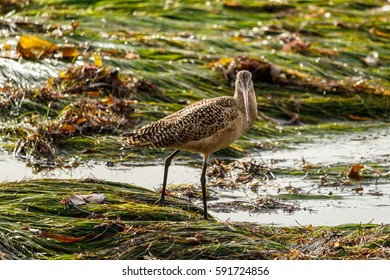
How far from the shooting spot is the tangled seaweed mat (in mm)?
5977

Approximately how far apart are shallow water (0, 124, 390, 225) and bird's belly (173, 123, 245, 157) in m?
0.52

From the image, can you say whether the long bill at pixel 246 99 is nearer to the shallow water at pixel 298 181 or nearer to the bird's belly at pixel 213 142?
the bird's belly at pixel 213 142

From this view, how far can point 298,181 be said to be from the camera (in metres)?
8.80

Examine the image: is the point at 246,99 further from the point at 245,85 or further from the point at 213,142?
the point at 213,142

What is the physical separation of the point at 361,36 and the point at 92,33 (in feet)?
12.4

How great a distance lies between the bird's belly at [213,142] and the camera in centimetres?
737

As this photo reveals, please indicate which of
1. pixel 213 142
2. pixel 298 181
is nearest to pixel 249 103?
pixel 213 142

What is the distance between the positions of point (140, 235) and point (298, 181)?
2.91 meters

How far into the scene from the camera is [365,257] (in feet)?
20.0

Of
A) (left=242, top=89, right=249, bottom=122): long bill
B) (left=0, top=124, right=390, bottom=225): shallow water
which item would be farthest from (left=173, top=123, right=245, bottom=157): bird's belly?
(left=0, top=124, right=390, bottom=225): shallow water

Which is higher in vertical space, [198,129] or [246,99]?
[246,99]

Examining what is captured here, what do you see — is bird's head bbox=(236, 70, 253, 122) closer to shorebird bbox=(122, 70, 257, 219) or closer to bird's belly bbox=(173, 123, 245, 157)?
shorebird bbox=(122, 70, 257, 219)

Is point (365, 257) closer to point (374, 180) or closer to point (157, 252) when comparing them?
point (157, 252)

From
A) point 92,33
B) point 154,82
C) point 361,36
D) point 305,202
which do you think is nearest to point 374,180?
point 305,202
